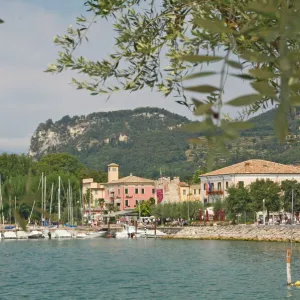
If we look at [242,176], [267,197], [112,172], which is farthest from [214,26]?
[112,172]

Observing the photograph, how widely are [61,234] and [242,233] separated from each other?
2259cm

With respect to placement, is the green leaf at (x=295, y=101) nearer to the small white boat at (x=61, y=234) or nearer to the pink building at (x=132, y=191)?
the small white boat at (x=61, y=234)

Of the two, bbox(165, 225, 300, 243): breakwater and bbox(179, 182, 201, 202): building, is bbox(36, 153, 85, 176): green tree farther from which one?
bbox(165, 225, 300, 243): breakwater

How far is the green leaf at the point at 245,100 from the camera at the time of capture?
4.73 ft

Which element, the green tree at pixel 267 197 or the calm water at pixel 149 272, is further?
the green tree at pixel 267 197

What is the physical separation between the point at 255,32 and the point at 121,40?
466 centimetres

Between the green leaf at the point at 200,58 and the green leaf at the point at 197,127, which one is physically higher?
the green leaf at the point at 200,58

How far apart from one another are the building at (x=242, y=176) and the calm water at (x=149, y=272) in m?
24.8

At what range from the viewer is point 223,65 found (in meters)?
1.50

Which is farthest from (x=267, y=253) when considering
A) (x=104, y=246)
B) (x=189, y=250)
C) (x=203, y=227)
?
(x=203, y=227)

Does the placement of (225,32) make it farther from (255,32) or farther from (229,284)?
(229,284)

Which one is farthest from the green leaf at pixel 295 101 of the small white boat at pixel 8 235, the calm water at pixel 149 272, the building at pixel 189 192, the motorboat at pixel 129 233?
the building at pixel 189 192

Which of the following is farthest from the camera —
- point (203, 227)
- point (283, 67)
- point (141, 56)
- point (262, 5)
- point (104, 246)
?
point (203, 227)

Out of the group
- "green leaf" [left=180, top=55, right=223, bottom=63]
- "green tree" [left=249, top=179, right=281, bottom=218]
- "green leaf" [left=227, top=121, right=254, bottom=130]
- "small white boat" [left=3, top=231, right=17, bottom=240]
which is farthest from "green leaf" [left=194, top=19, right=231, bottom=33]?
"small white boat" [left=3, top=231, right=17, bottom=240]
